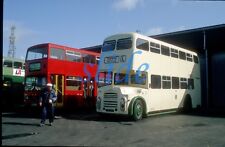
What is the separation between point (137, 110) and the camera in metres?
13.6

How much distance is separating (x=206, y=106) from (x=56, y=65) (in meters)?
13.5

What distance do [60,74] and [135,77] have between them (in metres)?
4.99

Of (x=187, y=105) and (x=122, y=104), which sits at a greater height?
(x=122, y=104)

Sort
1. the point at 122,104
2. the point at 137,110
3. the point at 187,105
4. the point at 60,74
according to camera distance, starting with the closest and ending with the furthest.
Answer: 1. the point at 122,104
2. the point at 137,110
3. the point at 60,74
4. the point at 187,105

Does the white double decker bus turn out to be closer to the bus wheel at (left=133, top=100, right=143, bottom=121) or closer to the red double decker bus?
the bus wheel at (left=133, top=100, right=143, bottom=121)

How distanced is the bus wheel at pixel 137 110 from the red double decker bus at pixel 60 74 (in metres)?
4.99

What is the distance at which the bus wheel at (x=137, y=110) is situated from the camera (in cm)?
1336

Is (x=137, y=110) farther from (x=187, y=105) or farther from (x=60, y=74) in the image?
(x=187, y=105)

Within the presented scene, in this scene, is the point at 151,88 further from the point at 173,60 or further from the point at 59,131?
the point at 59,131

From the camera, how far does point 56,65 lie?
1645 cm

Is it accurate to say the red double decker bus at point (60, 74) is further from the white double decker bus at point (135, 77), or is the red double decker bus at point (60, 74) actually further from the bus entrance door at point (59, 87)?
the white double decker bus at point (135, 77)

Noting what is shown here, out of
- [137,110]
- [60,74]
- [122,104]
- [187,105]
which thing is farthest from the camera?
[187,105]

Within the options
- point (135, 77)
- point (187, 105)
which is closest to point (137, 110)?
point (135, 77)

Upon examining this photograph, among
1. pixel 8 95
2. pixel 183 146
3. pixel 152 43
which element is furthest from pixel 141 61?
pixel 8 95
